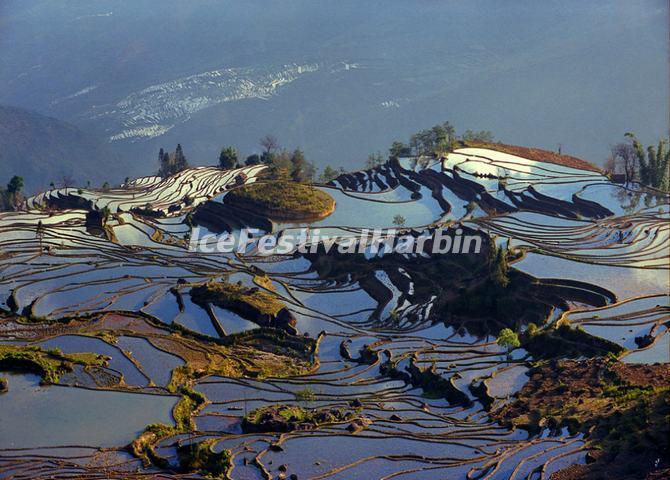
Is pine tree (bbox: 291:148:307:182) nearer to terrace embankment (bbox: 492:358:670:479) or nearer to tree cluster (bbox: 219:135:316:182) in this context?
tree cluster (bbox: 219:135:316:182)

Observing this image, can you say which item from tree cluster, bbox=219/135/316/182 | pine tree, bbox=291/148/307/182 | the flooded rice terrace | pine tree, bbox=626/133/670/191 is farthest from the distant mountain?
pine tree, bbox=626/133/670/191

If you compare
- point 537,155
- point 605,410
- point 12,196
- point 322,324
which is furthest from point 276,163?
point 605,410

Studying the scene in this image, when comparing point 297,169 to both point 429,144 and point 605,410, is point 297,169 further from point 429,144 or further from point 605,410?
point 605,410

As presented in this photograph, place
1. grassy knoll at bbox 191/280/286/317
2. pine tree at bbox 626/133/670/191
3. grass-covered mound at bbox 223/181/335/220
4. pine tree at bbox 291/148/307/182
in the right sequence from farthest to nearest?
pine tree at bbox 291/148/307/182 < pine tree at bbox 626/133/670/191 < grass-covered mound at bbox 223/181/335/220 < grassy knoll at bbox 191/280/286/317

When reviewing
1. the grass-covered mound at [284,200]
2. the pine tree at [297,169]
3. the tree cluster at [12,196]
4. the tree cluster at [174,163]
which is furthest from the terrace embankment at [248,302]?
the tree cluster at [174,163]

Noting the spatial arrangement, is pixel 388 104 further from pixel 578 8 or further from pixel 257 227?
pixel 257 227
